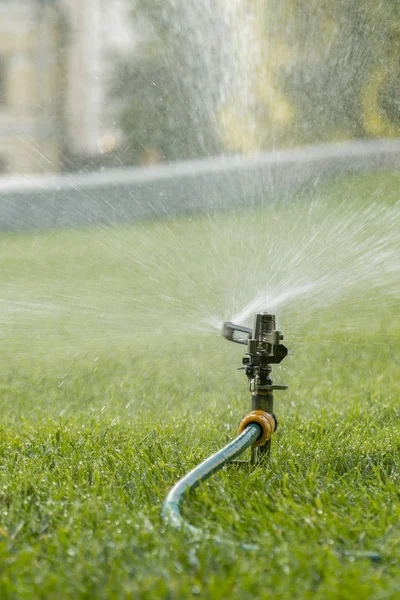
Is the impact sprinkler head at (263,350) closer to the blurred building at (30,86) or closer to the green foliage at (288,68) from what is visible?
the green foliage at (288,68)

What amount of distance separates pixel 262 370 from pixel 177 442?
41 centimetres

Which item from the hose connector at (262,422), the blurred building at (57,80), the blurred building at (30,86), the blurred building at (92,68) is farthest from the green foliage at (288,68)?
the blurred building at (30,86)

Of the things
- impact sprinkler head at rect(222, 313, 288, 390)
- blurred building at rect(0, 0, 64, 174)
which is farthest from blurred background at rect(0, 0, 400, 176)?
blurred building at rect(0, 0, 64, 174)

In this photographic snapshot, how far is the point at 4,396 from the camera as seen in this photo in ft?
10.6

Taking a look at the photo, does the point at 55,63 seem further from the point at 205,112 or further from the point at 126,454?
the point at 126,454

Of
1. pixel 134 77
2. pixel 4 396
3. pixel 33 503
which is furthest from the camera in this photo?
pixel 134 77

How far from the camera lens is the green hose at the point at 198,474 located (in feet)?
5.82

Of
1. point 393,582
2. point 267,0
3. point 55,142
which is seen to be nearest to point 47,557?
point 393,582

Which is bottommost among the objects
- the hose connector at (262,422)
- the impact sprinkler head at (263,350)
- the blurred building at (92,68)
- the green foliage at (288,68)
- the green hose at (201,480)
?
the green hose at (201,480)

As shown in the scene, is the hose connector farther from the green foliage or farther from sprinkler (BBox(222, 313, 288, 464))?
the green foliage

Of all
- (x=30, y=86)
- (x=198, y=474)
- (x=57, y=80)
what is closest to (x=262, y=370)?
(x=198, y=474)

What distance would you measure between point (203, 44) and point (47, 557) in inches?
142

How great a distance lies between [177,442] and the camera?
2.49 meters

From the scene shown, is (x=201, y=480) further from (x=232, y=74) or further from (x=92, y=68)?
(x=92, y=68)
